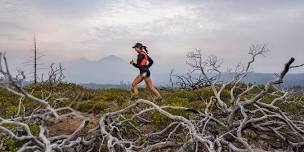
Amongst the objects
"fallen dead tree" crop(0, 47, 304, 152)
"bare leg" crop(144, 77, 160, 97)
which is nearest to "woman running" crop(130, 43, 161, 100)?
"bare leg" crop(144, 77, 160, 97)

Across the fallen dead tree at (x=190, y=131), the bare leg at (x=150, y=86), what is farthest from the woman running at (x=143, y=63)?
the fallen dead tree at (x=190, y=131)

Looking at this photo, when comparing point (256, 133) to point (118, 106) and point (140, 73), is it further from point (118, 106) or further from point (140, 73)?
point (140, 73)

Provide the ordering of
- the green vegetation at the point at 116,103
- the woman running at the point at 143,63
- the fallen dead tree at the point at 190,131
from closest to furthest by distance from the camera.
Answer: the fallen dead tree at the point at 190,131
the green vegetation at the point at 116,103
the woman running at the point at 143,63

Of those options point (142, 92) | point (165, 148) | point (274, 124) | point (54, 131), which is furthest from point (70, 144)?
point (142, 92)

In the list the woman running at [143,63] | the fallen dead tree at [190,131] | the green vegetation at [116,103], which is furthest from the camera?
the woman running at [143,63]

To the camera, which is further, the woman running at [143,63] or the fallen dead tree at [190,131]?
the woman running at [143,63]

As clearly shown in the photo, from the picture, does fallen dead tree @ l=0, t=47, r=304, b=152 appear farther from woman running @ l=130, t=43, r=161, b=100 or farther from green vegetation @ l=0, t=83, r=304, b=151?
woman running @ l=130, t=43, r=161, b=100

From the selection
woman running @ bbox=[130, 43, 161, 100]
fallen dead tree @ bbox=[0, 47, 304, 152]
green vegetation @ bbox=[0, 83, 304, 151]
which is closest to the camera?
fallen dead tree @ bbox=[0, 47, 304, 152]

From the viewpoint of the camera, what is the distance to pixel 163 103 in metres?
13.3

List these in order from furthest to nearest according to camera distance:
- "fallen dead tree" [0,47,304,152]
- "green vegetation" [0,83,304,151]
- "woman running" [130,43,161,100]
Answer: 1. "woman running" [130,43,161,100]
2. "green vegetation" [0,83,304,151]
3. "fallen dead tree" [0,47,304,152]

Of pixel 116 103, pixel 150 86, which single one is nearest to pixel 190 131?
pixel 116 103

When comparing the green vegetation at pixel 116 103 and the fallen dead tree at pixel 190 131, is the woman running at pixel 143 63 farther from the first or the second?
the fallen dead tree at pixel 190 131

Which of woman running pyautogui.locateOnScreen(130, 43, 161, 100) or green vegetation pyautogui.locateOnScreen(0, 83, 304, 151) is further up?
woman running pyautogui.locateOnScreen(130, 43, 161, 100)

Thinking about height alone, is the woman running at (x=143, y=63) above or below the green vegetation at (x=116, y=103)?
above
